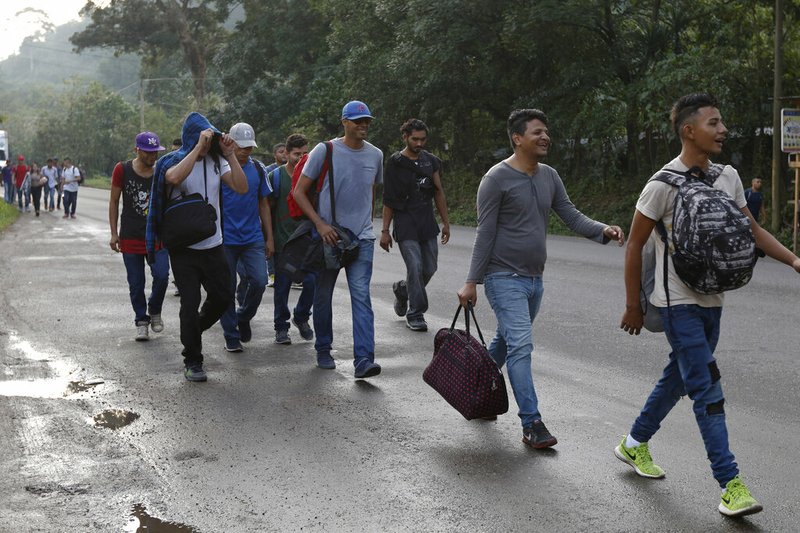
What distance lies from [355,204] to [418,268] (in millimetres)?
2043

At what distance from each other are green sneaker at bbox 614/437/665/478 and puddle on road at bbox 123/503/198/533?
2.05 metres

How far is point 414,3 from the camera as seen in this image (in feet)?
89.8

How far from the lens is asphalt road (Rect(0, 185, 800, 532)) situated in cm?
470

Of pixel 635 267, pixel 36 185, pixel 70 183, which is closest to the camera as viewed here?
pixel 635 267

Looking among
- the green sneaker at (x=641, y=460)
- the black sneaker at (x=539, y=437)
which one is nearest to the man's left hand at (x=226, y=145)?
the black sneaker at (x=539, y=437)

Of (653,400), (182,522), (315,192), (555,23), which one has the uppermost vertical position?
(555,23)

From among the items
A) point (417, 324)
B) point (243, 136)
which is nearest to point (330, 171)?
point (243, 136)

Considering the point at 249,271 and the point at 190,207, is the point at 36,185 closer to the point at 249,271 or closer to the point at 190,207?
the point at 249,271

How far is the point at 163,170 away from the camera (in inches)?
290

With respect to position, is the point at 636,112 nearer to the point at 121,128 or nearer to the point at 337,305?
the point at 337,305

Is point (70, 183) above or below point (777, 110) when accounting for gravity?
below

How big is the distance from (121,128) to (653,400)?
8801 centimetres

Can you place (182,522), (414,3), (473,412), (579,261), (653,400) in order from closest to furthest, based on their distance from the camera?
(182,522)
(653,400)
(473,412)
(579,261)
(414,3)


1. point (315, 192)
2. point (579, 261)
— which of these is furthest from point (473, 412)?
point (579, 261)
